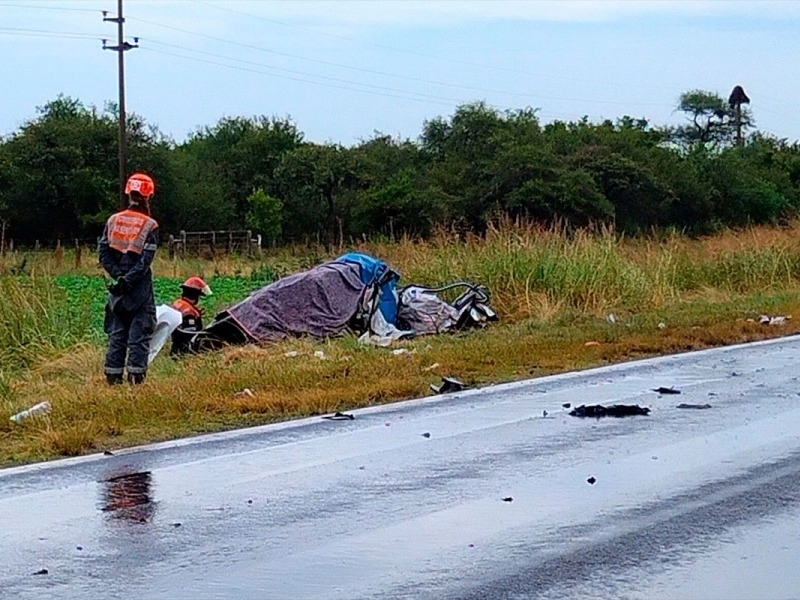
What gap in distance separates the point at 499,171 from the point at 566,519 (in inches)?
1863

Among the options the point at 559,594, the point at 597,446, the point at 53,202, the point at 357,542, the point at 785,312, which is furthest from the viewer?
the point at 53,202

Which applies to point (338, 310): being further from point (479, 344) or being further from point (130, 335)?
point (130, 335)

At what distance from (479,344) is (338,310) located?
6.68 feet

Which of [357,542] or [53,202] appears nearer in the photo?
[357,542]

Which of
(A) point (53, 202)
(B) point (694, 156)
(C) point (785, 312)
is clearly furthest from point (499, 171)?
(C) point (785, 312)

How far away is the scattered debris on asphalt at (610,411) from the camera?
1119cm

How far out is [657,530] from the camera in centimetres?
701

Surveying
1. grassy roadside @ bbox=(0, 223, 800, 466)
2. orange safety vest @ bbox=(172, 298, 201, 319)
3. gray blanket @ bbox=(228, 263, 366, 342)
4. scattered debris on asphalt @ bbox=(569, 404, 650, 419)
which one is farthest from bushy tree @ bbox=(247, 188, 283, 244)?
scattered debris on asphalt @ bbox=(569, 404, 650, 419)

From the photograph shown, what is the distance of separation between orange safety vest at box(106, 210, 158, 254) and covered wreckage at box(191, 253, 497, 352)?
373cm

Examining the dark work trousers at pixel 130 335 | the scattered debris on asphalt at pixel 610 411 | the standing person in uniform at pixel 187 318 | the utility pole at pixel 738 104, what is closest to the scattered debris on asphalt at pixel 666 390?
the scattered debris on asphalt at pixel 610 411

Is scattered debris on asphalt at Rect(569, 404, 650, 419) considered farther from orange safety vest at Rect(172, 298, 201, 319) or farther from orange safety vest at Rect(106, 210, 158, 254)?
orange safety vest at Rect(172, 298, 201, 319)

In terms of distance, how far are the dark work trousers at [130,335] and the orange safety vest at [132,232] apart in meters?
0.54

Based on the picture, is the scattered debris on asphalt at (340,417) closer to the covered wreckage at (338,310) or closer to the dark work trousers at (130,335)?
the dark work trousers at (130,335)

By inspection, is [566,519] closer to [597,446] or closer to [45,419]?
[597,446]
